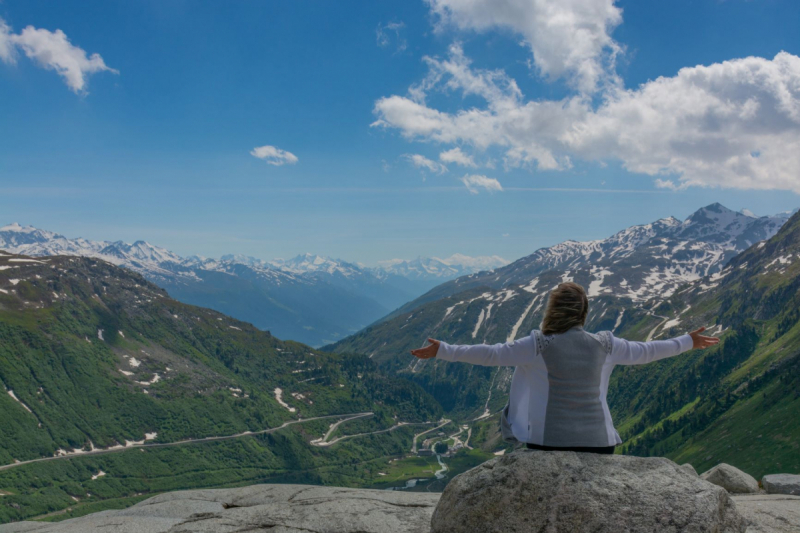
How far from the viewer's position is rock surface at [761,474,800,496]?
2158 centimetres

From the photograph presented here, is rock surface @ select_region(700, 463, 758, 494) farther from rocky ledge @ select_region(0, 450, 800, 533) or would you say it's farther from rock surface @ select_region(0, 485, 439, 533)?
rock surface @ select_region(0, 485, 439, 533)

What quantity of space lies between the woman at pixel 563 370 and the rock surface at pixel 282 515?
7084 mm

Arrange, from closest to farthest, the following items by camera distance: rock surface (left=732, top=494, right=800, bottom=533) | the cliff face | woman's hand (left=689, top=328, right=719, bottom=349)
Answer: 1. the cliff face
2. woman's hand (left=689, top=328, right=719, bottom=349)
3. rock surface (left=732, top=494, right=800, bottom=533)

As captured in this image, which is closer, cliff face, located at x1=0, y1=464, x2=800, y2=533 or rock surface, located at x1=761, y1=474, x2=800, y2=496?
cliff face, located at x1=0, y1=464, x2=800, y2=533

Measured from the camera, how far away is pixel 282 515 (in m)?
17.7

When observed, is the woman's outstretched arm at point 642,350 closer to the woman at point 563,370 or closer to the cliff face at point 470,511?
the woman at point 563,370

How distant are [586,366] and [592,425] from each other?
163 cm

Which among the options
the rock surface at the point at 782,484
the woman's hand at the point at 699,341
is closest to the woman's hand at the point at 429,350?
the woman's hand at the point at 699,341

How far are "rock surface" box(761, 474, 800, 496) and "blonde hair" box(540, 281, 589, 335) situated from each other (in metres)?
19.2

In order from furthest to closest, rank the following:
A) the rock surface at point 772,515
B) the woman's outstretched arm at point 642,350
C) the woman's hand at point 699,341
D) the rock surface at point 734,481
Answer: the rock surface at point 734,481 → the rock surface at point 772,515 → the woman's hand at point 699,341 → the woman's outstretched arm at point 642,350

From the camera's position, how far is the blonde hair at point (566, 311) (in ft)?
34.6

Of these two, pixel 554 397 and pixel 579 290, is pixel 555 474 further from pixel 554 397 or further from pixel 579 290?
pixel 579 290

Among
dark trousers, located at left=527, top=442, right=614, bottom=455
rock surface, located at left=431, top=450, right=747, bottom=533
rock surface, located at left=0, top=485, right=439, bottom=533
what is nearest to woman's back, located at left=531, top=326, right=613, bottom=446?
dark trousers, located at left=527, top=442, right=614, bottom=455

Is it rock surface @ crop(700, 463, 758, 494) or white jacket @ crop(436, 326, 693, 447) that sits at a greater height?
white jacket @ crop(436, 326, 693, 447)
